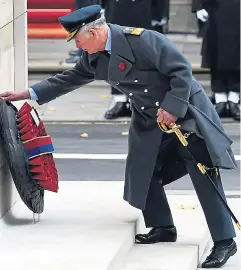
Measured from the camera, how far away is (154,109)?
6.52m

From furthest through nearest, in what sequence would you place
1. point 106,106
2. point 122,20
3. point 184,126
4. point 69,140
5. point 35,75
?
point 35,75 < point 106,106 < point 122,20 < point 69,140 < point 184,126

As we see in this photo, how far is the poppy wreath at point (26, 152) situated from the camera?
6594mm

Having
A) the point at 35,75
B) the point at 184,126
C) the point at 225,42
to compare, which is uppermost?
the point at 184,126

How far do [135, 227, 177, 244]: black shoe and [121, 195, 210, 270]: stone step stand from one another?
4 cm

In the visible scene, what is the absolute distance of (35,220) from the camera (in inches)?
272

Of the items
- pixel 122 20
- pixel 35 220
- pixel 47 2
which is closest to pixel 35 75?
pixel 47 2

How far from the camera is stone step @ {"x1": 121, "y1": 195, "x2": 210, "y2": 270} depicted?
652cm

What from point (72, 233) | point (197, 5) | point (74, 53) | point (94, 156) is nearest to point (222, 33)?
point (197, 5)

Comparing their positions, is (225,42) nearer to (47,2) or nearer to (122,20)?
(122,20)

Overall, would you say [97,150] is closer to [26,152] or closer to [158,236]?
[158,236]

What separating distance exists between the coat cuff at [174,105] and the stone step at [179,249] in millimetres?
Answer: 919

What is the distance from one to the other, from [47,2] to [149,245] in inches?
314

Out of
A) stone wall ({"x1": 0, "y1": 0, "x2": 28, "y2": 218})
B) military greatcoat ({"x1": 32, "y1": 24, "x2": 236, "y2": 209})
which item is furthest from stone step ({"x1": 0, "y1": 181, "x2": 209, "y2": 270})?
military greatcoat ({"x1": 32, "y1": 24, "x2": 236, "y2": 209})

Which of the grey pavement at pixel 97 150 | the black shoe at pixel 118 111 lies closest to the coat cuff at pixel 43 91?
the grey pavement at pixel 97 150
